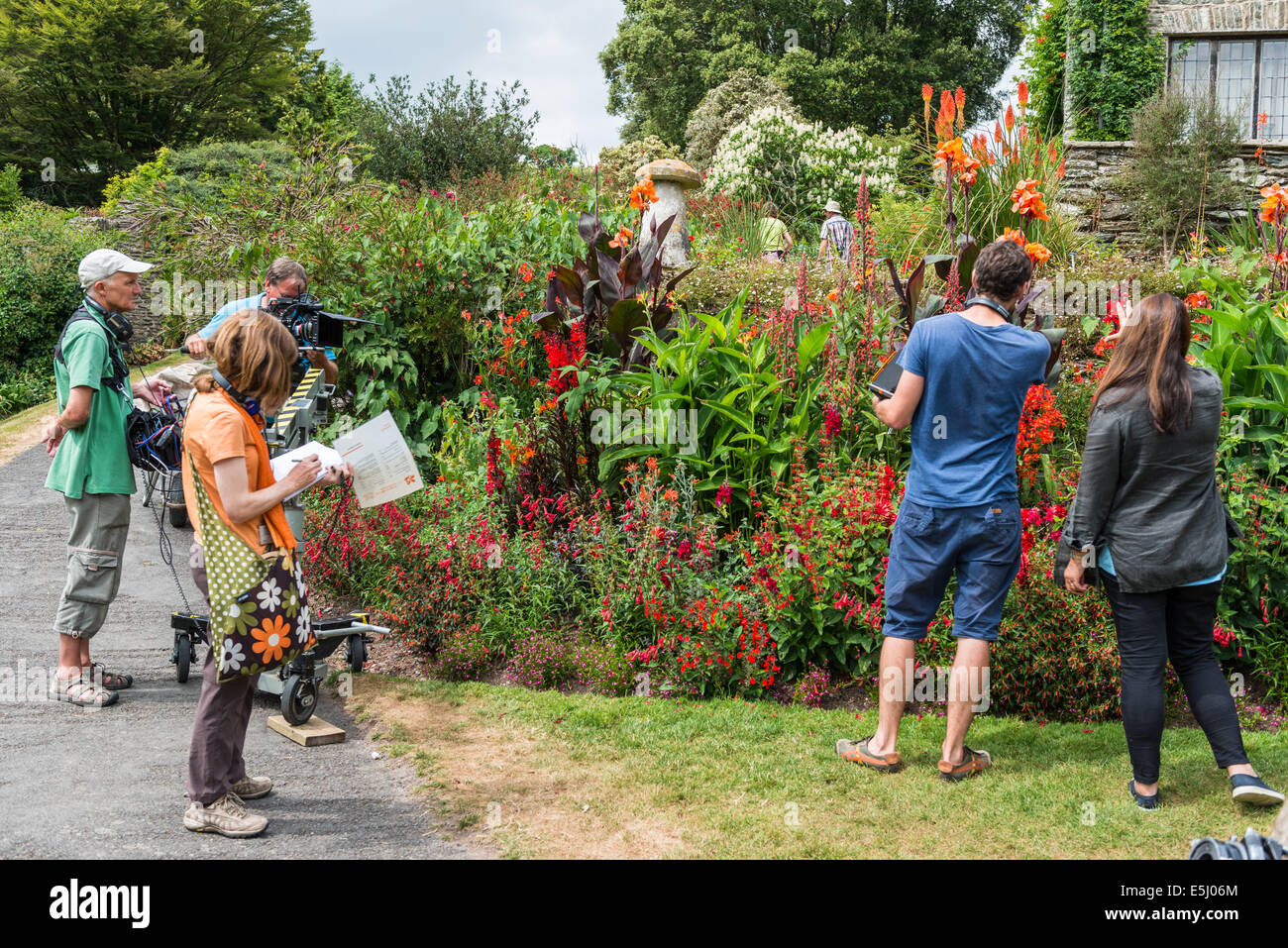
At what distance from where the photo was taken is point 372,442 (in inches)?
135

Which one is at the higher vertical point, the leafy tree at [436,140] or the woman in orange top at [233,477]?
the leafy tree at [436,140]

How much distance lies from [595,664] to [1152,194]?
29.1ft

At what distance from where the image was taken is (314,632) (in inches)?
172

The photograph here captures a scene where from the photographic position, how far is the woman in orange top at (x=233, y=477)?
9.95 ft

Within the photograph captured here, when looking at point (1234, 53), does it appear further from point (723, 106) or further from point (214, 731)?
point (723, 106)

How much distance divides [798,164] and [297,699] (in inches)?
552

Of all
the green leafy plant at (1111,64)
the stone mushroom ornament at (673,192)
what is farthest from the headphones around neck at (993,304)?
the green leafy plant at (1111,64)

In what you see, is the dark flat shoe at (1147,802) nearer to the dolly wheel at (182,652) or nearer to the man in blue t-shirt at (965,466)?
the man in blue t-shirt at (965,466)

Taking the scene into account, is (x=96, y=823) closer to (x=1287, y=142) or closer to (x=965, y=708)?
(x=965, y=708)

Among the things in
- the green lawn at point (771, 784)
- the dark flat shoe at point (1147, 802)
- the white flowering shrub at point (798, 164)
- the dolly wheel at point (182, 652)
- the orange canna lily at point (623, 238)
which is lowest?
the green lawn at point (771, 784)

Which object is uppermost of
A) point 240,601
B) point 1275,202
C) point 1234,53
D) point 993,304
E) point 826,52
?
point 826,52

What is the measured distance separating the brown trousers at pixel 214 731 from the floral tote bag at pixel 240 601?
10 centimetres

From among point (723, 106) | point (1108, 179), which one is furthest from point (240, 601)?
point (723, 106)

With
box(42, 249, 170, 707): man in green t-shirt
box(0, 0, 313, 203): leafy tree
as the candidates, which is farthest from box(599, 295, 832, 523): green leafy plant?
box(0, 0, 313, 203): leafy tree
